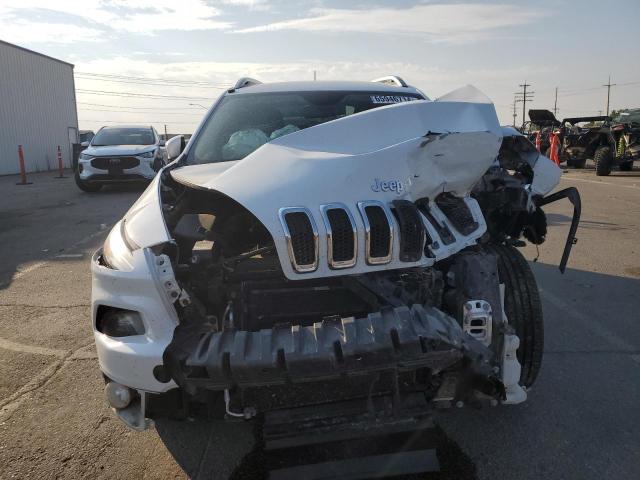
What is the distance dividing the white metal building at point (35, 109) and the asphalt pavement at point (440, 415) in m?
20.5

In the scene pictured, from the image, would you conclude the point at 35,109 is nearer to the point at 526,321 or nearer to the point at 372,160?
the point at 372,160

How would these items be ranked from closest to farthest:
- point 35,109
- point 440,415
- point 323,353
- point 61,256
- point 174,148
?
point 323,353
point 440,415
point 174,148
point 61,256
point 35,109

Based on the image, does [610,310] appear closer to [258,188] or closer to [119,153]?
[258,188]

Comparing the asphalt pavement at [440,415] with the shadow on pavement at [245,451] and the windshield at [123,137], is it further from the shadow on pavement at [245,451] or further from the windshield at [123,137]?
the windshield at [123,137]

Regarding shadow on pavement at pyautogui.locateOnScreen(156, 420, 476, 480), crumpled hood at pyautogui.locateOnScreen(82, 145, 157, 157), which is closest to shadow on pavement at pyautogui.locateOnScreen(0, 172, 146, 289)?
crumpled hood at pyautogui.locateOnScreen(82, 145, 157, 157)

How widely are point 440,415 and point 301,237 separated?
58.4 inches

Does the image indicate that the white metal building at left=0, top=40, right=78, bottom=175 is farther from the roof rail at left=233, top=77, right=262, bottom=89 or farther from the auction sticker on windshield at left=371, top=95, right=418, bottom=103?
the auction sticker on windshield at left=371, top=95, right=418, bottom=103

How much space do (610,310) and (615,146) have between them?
14901 millimetres

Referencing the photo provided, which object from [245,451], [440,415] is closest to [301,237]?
[245,451]

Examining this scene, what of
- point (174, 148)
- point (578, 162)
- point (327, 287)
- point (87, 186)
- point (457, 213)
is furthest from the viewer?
point (578, 162)

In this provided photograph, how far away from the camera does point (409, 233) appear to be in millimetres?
2432

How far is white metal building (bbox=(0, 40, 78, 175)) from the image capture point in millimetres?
23094

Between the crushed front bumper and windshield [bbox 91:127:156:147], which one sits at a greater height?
windshield [bbox 91:127:156:147]

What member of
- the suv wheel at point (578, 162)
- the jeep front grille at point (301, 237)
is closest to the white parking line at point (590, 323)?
the jeep front grille at point (301, 237)
